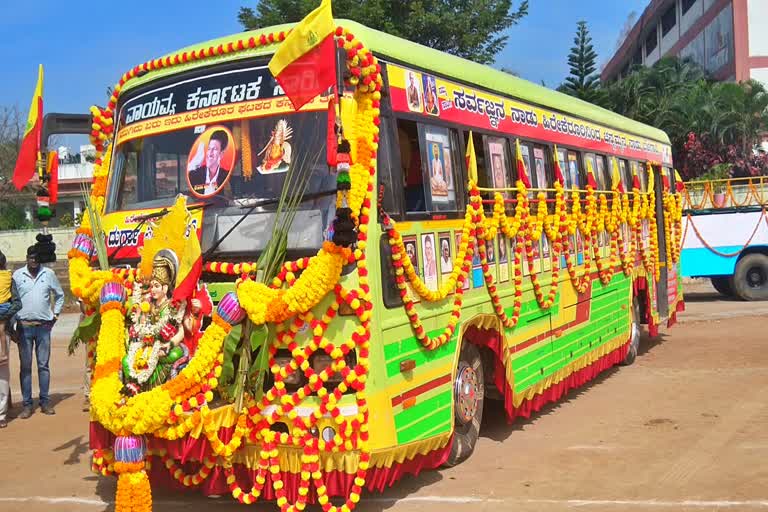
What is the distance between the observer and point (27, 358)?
933cm

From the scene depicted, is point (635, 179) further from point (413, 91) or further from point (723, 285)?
point (723, 285)

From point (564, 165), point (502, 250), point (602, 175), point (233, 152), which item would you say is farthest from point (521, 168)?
point (233, 152)

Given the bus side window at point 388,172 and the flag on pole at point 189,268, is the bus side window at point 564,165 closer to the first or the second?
the bus side window at point 388,172

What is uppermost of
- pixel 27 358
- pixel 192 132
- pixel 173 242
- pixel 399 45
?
pixel 399 45

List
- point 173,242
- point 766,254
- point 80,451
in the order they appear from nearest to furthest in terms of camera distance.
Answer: point 173,242 → point 80,451 → point 766,254

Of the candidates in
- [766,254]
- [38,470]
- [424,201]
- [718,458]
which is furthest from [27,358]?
[766,254]

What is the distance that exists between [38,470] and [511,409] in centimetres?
392

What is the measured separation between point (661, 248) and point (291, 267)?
343 inches

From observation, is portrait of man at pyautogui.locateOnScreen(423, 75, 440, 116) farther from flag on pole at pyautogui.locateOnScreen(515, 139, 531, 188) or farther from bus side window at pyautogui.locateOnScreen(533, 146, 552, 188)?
bus side window at pyautogui.locateOnScreen(533, 146, 552, 188)

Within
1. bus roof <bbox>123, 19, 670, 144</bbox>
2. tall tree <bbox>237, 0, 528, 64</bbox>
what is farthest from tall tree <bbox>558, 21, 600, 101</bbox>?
bus roof <bbox>123, 19, 670, 144</bbox>

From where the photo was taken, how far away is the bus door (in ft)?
40.0

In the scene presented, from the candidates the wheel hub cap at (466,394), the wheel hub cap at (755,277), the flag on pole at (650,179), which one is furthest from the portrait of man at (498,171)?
the wheel hub cap at (755,277)

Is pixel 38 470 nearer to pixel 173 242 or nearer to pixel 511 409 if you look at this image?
pixel 173 242

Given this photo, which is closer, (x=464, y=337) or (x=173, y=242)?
(x=173, y=242)
